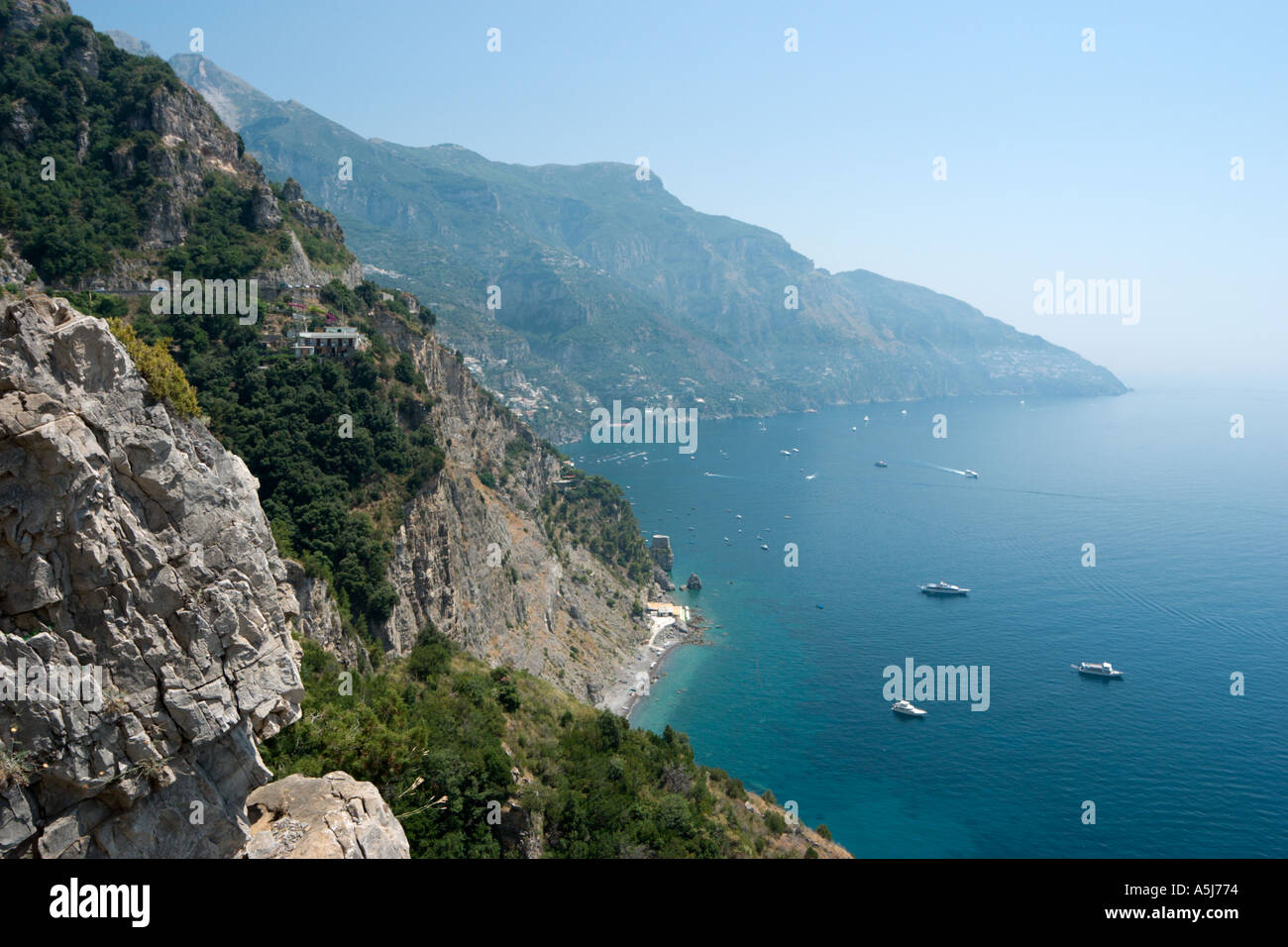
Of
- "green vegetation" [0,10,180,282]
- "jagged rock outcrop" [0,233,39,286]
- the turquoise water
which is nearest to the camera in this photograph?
"jagged rock outcrop" [0,233,39,286]

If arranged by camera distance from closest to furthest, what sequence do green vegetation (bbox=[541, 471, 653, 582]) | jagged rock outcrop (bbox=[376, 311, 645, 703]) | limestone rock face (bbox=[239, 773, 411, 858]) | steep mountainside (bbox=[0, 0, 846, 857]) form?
1. steep mountainside (bbox=[0, 0, 846, 857])
2. limestone rock face (bbox=[239, 773, 411, 858])
3. jagged rock outcrop (bbox=[376, 311, 645, 703])
4. green vegetation (bbox=[541, 471, 653, 582])

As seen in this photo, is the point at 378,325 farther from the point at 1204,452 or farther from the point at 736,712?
the point at 1204,452

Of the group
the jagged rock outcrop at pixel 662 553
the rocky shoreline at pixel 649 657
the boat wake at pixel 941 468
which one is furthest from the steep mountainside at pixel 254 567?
the boat wake at pixel 941 468

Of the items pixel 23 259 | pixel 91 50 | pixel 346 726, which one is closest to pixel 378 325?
pixel 23 259

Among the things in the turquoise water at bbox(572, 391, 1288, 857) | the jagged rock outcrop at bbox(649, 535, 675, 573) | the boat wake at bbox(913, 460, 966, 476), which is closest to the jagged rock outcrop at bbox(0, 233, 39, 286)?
the turquoise water at bbox(572, 391, 1288, 857)

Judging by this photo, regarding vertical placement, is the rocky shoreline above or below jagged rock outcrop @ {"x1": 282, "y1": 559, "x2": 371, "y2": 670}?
below

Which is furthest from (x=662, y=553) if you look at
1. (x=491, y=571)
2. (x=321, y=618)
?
(x=321, y=618)

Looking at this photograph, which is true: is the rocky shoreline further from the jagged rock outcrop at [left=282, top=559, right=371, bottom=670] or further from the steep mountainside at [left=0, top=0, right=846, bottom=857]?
the jagged rock outcrop at [left=282, top=559, right=371, bottom=670]
